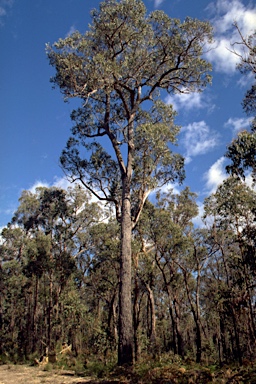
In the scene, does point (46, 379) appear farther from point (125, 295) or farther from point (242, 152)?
point (242, 152)

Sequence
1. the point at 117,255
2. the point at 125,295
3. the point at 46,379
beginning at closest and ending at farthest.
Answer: the point at 46,379 → the point at 125,295 → the point at 117,255

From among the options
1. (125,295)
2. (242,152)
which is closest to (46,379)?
(125,295)

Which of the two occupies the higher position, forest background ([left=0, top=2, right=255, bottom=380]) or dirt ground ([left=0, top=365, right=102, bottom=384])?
forest background ([left=0, top=2, right=255, bottom=380])

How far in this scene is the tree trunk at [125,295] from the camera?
753cm

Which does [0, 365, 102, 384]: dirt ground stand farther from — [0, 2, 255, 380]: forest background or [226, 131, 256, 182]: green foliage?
[226, 131, 256, 182]: green foliage

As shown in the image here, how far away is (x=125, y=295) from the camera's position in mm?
8250

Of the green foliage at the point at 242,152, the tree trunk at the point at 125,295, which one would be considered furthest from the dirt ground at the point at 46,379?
the green foliage at the point at 242,152

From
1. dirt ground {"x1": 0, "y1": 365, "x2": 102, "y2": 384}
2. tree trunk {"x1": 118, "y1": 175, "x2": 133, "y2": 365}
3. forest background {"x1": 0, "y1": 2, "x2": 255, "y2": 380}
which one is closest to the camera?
dirt ground {"x1": 0, "y1": 365, "x2": 102, "y2": 384}

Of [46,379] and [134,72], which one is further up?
[134,72]

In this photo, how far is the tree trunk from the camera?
7.53m

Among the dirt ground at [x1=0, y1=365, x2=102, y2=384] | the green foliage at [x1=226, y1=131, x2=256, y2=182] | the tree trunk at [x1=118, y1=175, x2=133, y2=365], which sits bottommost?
the dirt ground at [x1=0, y1=365, x2=102, y2=384]

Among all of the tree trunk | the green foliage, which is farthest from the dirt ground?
the green foliage

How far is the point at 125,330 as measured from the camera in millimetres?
7793

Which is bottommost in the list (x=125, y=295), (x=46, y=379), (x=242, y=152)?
(x=46, y=379)
